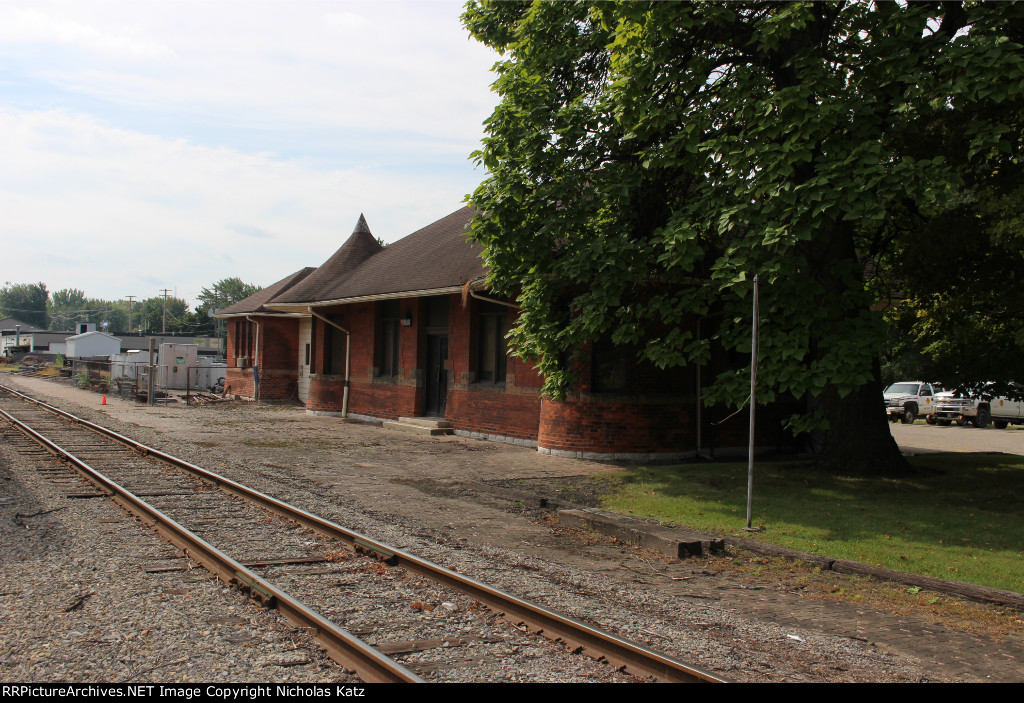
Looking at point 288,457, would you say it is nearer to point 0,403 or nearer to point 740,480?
point 740,480

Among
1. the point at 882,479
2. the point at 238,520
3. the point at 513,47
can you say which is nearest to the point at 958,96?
the point at 882,479

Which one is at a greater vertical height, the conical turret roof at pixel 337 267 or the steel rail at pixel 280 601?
the conical turret roof at pixel 337 267

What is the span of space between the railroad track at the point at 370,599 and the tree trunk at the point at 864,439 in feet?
29.0

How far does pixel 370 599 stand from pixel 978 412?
102 ft

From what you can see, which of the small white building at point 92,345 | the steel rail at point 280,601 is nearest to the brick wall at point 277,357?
the steel rail at point 280,601

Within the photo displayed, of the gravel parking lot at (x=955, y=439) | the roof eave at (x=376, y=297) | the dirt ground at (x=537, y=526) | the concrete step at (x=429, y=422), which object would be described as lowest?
the gravel parking lot at (x=955, y=439)

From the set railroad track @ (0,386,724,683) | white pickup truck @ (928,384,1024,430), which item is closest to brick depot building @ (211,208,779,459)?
railroad track @ (0,386,724,683)

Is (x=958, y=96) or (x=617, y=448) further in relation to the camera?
(x=617, y=448)

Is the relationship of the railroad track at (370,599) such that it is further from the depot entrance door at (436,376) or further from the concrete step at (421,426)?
the depot entrance door at (436,376)

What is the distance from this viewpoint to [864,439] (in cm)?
1328

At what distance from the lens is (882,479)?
12.8 m

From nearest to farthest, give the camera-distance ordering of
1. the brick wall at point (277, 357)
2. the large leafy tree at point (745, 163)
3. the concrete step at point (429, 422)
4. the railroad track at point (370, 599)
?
the railroad track at point (370, 599) → the large leafy tree at point (745, 163) → the concrete step at point (429, 422) → the brick wall at point (277, 357)

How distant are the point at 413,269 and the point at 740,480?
37.9 ft

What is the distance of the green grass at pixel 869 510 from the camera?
8.02 meters
